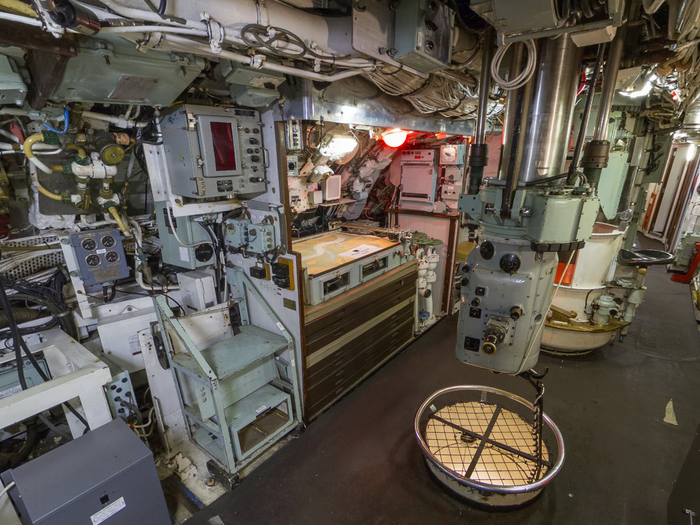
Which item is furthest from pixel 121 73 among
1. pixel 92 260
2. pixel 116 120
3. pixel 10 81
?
pixel 92 260

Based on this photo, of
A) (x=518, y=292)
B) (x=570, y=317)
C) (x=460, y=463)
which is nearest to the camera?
(x=518, y=292)

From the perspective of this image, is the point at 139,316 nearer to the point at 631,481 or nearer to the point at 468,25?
the point at 468,25

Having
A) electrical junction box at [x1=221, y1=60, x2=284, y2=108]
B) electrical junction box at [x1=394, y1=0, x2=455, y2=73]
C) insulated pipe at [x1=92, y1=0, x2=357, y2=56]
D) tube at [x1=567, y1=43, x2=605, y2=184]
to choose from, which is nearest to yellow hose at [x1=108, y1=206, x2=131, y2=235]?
electrical junction box at [x1=221, y1=60, x2=284, y2=108]

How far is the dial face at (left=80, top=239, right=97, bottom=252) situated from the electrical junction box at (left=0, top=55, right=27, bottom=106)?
1.29 m

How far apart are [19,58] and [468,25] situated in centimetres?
271

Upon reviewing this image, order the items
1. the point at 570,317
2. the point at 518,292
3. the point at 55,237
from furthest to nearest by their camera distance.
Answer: the point at 570,317, the point at 55,237, the point at 518,292

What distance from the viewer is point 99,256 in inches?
118

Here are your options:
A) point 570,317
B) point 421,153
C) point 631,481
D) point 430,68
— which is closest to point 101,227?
point 430,68

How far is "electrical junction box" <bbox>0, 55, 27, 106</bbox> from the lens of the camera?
5.87 ft

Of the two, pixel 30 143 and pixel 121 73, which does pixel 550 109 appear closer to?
pixel 121 73

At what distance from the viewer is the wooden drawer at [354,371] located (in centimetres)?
346

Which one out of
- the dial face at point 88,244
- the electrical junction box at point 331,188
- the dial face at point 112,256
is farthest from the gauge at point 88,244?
the electrical junction box at point 331,188

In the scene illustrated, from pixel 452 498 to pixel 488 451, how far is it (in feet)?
1.58

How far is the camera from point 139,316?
3162mm
